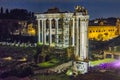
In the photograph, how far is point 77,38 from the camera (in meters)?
25.3

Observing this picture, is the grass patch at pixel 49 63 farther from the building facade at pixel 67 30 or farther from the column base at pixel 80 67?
the column base at pixel 80 67

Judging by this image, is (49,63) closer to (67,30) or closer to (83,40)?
(83,40)

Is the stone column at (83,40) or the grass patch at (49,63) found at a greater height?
the stone column at (83,40)

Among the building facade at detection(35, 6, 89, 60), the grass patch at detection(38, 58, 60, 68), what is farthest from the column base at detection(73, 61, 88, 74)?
the building facade at detection(35, 6, 89, 60)

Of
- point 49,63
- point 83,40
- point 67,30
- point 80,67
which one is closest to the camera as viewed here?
point 80,67

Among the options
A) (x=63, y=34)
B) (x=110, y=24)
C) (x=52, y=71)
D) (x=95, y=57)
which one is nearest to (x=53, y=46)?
(x=63, y=34)

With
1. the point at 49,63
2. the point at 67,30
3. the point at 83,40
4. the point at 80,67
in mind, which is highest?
the point at 67,30

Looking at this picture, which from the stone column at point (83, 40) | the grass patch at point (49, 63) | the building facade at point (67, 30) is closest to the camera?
the grass patch at point (49, 63)

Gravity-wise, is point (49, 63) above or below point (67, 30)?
below

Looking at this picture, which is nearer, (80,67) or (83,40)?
(80,67)

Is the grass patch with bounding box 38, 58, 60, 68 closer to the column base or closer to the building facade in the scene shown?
the building facade

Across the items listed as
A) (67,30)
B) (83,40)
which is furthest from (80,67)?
(67,30)

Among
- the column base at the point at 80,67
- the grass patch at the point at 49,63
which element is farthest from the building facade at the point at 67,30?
the column base at the point at 80,67

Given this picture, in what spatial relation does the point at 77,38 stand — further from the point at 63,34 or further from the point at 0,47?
the point at 0,47
